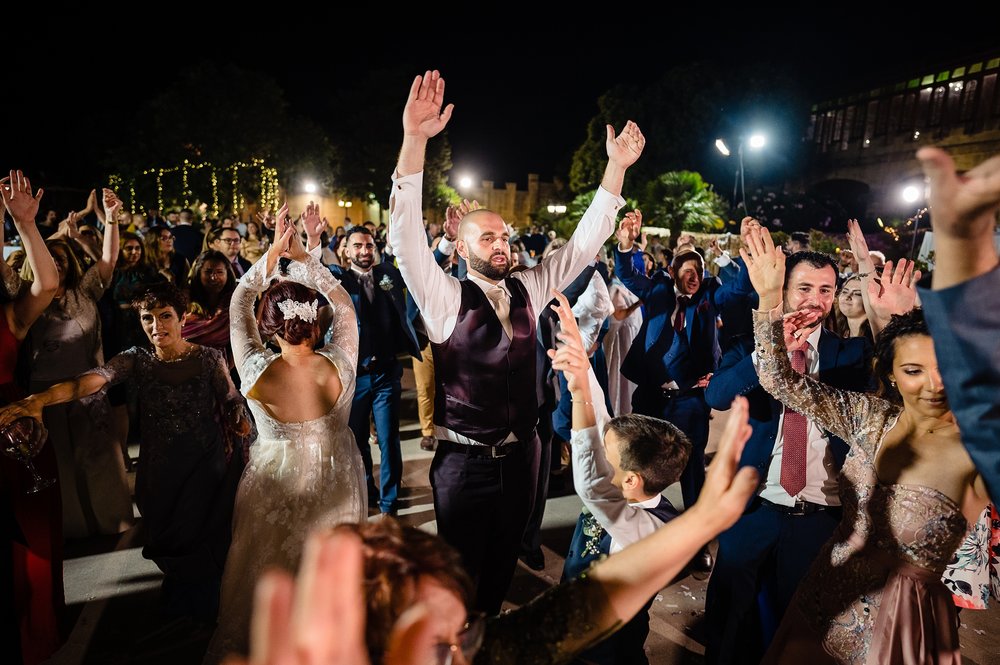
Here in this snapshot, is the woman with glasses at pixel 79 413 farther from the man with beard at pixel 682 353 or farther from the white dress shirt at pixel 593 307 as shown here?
the man with beard at pixel 682 353

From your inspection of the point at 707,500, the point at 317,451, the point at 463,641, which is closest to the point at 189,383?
the point at 317,451

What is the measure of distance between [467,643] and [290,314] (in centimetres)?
184

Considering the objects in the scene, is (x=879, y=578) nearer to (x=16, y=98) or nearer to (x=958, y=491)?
(x=958, y=491)

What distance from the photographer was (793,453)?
98.4 inches

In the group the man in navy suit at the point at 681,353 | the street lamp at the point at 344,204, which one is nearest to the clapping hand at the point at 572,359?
the man in navy suit at the point at 681,353

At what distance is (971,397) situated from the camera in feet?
3.46

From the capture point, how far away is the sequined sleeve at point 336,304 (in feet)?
9.32

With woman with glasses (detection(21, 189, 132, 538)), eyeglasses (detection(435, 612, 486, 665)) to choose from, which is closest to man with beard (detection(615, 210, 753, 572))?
eyeglasses (detection(435, 612, 486, 665))

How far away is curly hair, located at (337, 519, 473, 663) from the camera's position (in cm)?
95

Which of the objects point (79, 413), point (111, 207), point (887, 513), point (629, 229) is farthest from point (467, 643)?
point (111, 207)

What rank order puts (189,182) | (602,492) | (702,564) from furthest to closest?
(189,182) → (702,564) → (602,492)

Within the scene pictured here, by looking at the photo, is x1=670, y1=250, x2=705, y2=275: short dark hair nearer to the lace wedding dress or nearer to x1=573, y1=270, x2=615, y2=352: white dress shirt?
x1=573, y1=270, x2=615, y2=352: white dress shirt

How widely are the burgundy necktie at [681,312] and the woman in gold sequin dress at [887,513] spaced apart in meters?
2.42

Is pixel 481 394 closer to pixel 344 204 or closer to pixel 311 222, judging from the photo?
pixel 311 222
